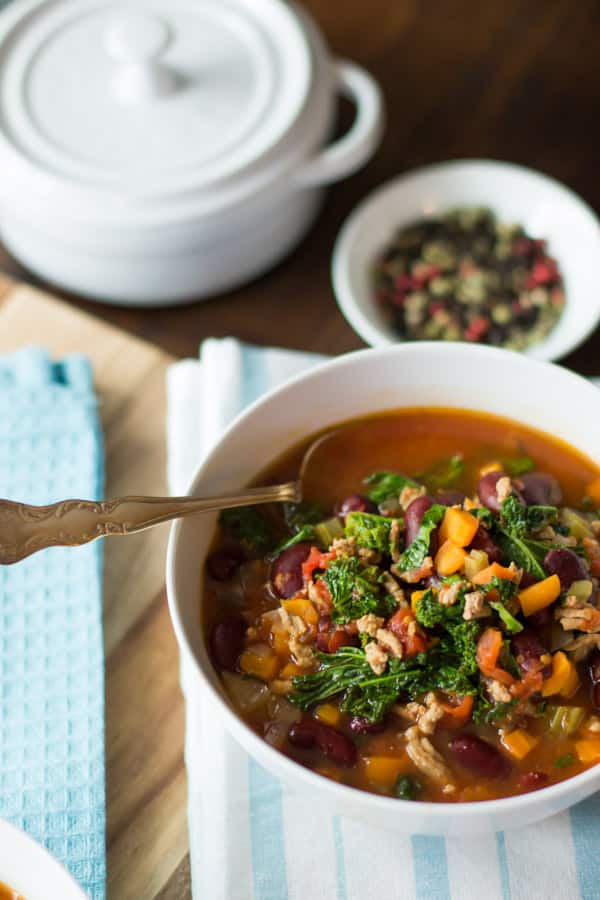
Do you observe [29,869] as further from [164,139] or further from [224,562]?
[164,139]

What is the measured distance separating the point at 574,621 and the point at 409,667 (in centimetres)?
35

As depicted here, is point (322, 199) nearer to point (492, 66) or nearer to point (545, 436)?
point (492, 66)

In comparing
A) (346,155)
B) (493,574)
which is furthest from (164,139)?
(493,574)

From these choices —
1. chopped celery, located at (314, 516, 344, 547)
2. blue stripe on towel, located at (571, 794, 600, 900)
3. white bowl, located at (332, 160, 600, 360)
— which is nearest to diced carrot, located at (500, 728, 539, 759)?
blue stripe on towel, located at (571, 794, 600, 900)

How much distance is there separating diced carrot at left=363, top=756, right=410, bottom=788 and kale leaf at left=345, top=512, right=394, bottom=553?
17.2 inches

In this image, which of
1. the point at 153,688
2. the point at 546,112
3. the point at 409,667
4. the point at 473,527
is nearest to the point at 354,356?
the point at 473,527

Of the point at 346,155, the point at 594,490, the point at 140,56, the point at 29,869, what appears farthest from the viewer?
the point at 346,155

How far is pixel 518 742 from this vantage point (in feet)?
7.06

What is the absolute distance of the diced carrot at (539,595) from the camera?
2166mm

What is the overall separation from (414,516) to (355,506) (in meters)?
0.19

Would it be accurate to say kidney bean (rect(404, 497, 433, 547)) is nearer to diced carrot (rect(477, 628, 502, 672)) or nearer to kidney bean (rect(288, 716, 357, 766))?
diced carrot (rect(477, 628, 502, 672))

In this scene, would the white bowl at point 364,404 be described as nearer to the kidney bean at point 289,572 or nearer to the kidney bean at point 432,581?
the kidney bean at point 289,572

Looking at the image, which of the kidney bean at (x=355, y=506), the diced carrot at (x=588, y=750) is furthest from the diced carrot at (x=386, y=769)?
the kidney bean at (x=355, y=506)

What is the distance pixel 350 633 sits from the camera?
Result: 7.32 feet
